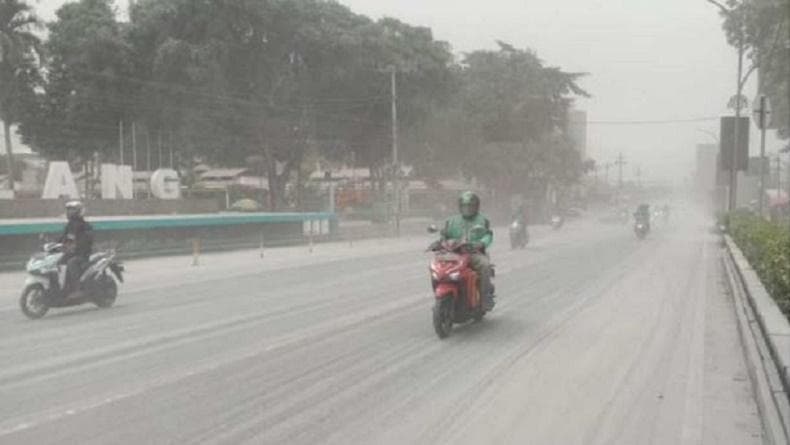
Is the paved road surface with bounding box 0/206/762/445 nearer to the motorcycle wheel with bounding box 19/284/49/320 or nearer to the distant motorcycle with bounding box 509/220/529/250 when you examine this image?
the motorcycle wheel with bounding box 19/284/49/320

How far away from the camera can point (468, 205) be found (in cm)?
1177

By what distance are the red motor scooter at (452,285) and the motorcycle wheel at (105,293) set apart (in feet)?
18.4

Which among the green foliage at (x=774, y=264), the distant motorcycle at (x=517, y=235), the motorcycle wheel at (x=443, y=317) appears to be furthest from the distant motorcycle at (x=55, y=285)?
the distant motorcycle at (x=517, y=235)

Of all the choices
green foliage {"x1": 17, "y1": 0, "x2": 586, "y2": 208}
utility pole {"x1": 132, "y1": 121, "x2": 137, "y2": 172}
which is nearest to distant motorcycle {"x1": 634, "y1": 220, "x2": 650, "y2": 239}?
green foliage {"x1": 17, "y1": 0, "x2": 586, "y2": 208}

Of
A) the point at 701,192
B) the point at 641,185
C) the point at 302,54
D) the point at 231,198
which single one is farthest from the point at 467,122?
the point at 641,185

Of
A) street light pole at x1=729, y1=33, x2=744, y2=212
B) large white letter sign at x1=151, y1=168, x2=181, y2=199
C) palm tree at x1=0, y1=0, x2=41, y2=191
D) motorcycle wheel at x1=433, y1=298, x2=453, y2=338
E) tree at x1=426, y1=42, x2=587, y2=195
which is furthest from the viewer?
tree at x1=426, y1=42, x2=587, y2=195

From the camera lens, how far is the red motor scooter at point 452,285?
1062 centimetres

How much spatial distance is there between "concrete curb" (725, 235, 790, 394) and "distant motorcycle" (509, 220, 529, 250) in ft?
54.4

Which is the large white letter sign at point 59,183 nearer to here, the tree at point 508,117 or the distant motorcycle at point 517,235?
the distant motorcycle at point 517,235

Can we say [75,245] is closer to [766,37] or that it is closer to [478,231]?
[478,231]

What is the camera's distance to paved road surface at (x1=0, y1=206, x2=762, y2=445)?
6359 mm

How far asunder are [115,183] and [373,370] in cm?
3839

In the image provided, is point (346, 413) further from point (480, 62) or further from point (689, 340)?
→ point (480, 62)

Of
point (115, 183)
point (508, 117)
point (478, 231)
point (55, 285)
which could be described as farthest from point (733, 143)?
point (55, 285)
